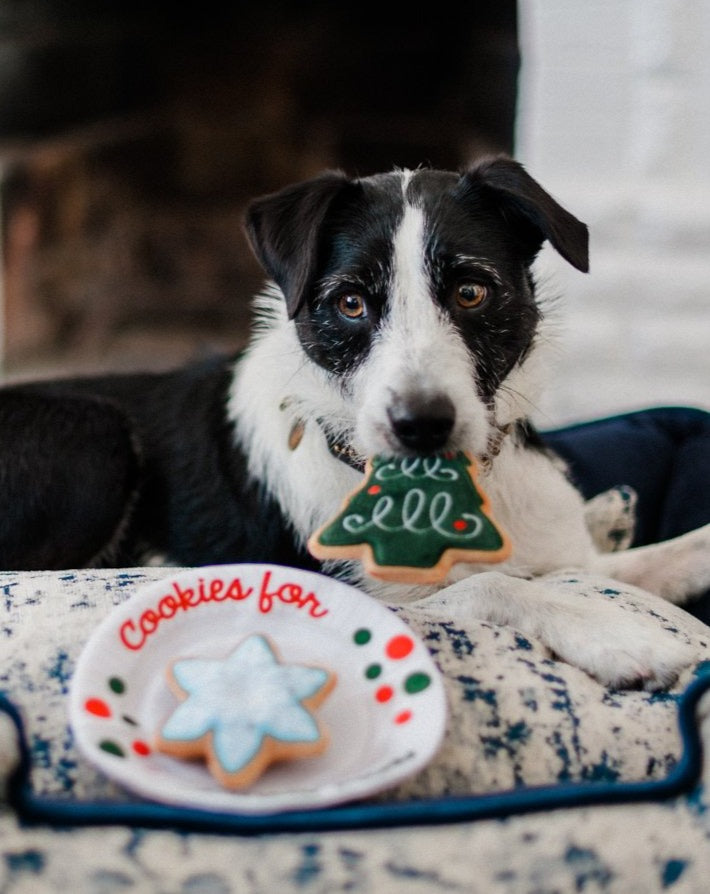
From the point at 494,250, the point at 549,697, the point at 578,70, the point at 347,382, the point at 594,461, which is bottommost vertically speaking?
the point at 594,461

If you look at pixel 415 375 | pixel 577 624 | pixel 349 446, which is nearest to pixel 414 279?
pixel 415 375

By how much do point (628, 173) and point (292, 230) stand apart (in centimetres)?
210

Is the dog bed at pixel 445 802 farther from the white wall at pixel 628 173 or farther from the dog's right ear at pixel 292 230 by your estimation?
the white wall at pixel 628 173

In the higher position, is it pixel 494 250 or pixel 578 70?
pixel 578 70

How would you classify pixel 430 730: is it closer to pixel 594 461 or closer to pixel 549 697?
pixel 549 697

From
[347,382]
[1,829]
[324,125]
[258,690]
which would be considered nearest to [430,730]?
[258,690]

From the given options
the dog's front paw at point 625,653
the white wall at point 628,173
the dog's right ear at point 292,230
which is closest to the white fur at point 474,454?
the dog's front paw at point 625,653

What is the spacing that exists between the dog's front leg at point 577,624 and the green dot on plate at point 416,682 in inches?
8.4

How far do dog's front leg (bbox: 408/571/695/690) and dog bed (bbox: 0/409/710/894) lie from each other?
32mm

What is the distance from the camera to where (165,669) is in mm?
1169

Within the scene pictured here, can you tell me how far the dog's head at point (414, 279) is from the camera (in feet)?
4.83

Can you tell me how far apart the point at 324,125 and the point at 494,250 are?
2.24 m

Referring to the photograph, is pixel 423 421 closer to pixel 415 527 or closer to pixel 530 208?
pixel 415 527

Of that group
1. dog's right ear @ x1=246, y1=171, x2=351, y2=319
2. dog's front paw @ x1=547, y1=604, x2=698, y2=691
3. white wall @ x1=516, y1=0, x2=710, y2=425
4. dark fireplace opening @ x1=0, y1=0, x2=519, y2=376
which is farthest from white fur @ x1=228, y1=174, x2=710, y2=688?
dark fireplace opening @ x1=0, y1=0, x2=519, y2=376
